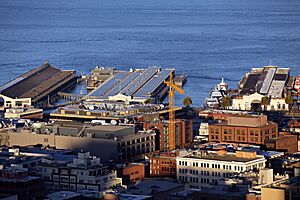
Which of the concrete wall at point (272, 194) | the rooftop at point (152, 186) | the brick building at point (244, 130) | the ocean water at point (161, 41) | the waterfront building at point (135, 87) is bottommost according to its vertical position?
the rooftop at point (152, 186)

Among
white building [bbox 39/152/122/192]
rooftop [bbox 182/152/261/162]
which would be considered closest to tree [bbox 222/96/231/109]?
rooftop [bbox 182/152/261/162]

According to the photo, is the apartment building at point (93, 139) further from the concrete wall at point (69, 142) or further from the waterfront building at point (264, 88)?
the waterfront building at point (264, 88)

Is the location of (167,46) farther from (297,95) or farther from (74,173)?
(74,173)

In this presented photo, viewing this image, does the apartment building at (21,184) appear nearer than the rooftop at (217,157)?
Yes

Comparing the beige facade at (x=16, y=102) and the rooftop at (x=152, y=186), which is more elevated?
the beige facade at (x=16, y=102)

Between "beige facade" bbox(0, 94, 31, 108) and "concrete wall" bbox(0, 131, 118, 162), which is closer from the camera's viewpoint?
"concrete wall" bbox(0, 131, 118, 162)

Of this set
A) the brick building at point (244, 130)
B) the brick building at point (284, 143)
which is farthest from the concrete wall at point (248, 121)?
the brick building at point (284, 143)

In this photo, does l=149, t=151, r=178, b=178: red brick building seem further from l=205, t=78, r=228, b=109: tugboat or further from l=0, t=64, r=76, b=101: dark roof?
l=0, t=64, r=76, b=101: dark roof
